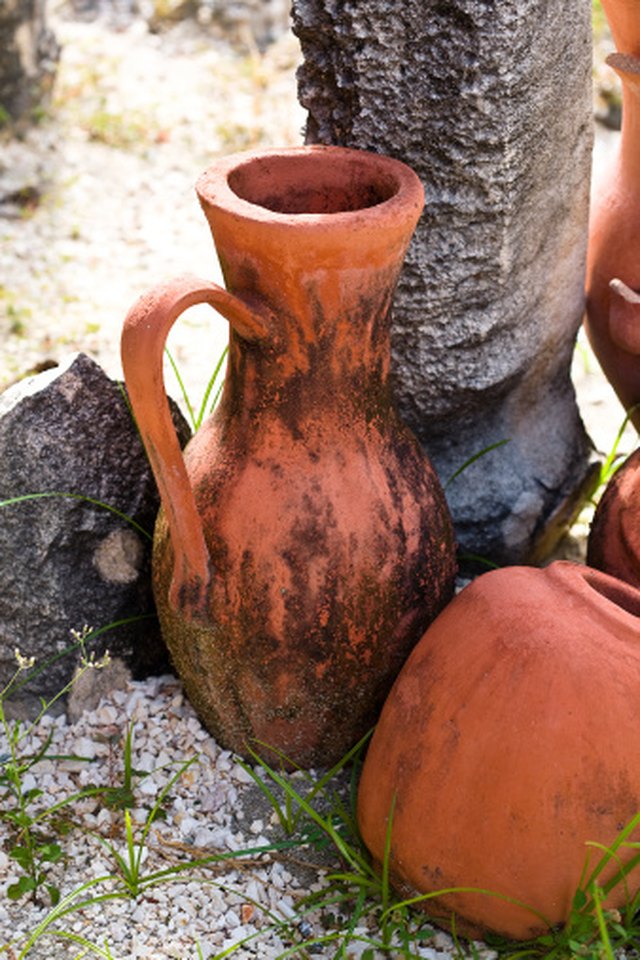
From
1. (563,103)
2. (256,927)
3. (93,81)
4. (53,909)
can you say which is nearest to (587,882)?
(256,927)

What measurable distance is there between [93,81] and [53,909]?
3337mm

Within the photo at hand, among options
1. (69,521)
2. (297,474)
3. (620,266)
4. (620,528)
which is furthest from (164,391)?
(620,266)

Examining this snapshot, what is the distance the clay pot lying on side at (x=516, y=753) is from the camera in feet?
5.01

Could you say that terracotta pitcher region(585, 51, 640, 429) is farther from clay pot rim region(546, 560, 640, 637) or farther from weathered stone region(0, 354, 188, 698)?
weathered stone region(0, 354, 188, 698)

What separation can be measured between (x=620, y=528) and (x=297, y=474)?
1.96ft

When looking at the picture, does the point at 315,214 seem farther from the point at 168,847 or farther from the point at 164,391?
the point at 168,847

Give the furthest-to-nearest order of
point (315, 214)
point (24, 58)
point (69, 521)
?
point (24, 58)
point (69, 521)
point (315, 214)

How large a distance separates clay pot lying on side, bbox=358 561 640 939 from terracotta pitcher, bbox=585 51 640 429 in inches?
24.6

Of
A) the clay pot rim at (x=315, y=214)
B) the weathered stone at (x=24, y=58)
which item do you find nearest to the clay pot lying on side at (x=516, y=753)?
the clay pot rim at (x=315, y=214)

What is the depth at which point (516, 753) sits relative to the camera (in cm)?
154

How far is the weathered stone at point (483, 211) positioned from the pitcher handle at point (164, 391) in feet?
1.60

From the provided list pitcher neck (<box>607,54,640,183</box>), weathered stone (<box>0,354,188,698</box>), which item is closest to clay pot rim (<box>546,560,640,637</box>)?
weathered stone (<box>0,354,188,698</box>)

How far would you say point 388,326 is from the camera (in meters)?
1.72

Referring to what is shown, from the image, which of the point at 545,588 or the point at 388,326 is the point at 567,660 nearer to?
the point at 545,588
